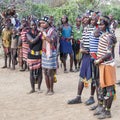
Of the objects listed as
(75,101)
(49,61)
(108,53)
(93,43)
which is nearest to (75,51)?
(49,61)

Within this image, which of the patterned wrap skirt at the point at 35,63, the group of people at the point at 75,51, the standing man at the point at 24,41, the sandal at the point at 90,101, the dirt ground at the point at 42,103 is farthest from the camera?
the standing man at the point at 24,41

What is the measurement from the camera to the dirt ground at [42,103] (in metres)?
7.65

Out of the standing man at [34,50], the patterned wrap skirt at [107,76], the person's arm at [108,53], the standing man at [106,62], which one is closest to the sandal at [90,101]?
the standing man at [106,62]

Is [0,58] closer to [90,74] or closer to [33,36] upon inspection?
[33,36]

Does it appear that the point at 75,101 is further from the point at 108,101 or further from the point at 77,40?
the point at 77,40

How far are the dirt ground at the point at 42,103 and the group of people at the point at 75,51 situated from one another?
0.83ft

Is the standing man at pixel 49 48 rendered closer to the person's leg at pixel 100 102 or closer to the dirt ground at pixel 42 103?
the dirt ground at pixel 42 103

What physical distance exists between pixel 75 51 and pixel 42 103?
4347mm

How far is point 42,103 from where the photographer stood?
28.5 feet

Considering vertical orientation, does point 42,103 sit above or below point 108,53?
below

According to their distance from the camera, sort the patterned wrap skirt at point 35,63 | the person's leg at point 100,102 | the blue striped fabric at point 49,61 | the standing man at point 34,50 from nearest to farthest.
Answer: the person's leg at point 100,102 < the blue striped fabric at point 49,61 < the standing man at point 34,50 < the patterned wrap skirt at point 35,63

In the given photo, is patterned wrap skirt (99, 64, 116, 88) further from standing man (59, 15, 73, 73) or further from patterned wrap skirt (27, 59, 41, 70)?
standing man (59, 15, 73, 73)

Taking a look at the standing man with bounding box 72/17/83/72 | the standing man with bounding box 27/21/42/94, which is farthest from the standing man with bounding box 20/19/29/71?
the standing man with bounding box 27/21/42/94

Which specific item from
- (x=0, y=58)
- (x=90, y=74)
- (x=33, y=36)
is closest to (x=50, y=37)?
(x=33, y=36)
